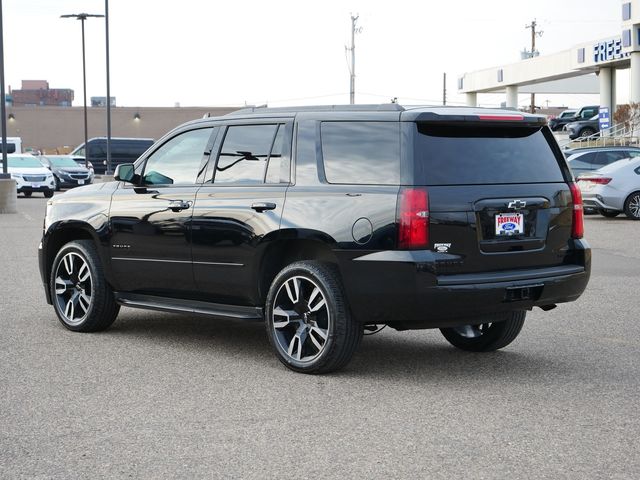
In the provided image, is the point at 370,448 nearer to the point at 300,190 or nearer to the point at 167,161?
the point at 300,190

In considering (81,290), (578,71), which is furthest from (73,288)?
(578,71)

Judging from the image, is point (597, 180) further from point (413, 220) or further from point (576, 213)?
point (413, 220)

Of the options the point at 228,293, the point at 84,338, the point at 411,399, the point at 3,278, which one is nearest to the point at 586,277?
the point at 411,399

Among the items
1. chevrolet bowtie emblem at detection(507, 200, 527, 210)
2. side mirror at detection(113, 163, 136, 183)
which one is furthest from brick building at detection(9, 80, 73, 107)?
chevrolet bowtie emblem at detection(507, 200, 527, 210)

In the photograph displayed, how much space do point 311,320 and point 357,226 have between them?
767mm

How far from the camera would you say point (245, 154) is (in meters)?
8.02

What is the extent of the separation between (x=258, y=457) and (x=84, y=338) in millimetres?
4011

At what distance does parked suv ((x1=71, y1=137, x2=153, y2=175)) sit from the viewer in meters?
65.1

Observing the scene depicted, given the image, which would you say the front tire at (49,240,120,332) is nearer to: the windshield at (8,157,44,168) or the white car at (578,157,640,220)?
the white car at (578,157,640,220)

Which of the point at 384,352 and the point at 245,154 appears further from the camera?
the point at 384,352

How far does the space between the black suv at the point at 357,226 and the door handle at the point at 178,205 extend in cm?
1

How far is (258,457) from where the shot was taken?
5.27 meters

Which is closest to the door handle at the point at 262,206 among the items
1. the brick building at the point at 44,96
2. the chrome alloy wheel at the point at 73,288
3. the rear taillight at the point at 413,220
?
the rear taillight at the point at 413,220

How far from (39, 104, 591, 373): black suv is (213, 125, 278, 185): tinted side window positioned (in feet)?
0.04
